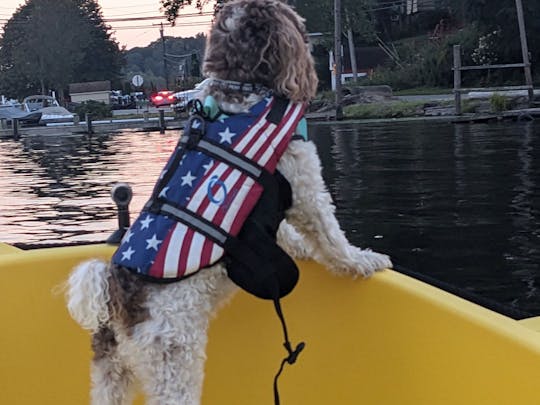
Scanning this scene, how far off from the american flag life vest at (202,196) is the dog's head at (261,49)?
14 centimetres

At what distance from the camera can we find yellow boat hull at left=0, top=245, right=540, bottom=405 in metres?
2.78

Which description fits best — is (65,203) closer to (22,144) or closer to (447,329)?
(447,329)

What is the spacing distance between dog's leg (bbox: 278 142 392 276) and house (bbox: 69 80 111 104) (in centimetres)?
6767

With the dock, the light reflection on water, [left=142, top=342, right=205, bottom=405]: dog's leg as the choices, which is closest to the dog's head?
[left=142, top=342, right=205, bottom=405]: dog's leg

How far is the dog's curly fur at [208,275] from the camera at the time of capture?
2645mm

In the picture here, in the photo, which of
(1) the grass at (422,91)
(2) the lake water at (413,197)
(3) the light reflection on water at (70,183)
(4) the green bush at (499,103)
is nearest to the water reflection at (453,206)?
(2) the lake water at (413,197)

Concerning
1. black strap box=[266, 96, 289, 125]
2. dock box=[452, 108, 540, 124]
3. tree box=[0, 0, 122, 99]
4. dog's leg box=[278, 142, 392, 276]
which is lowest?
dock box=[452, 108, 540, 124]

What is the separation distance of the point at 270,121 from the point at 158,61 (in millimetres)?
122813

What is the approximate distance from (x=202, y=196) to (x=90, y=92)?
231 ft

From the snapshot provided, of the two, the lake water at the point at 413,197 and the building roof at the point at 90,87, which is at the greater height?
the building roof at the point at 90,87

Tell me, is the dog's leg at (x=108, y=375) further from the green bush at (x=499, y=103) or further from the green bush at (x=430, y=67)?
the green bush at (x=430, y=67)

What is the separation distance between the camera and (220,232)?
2693mm

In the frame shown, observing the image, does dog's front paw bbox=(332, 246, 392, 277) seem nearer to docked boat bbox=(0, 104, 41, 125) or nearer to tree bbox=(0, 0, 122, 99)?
docked boat bbox=(0, 104, 41, 125)

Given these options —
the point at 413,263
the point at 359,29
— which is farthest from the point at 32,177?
the point at 359,29
